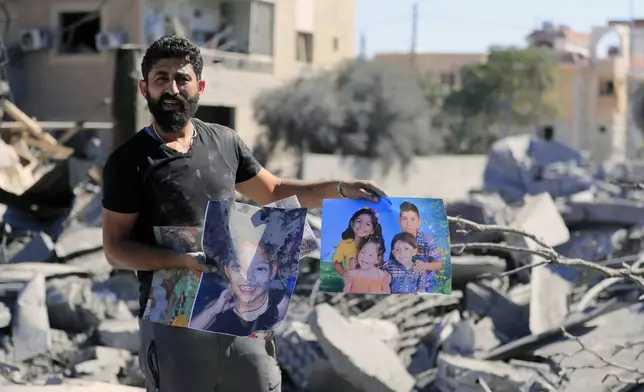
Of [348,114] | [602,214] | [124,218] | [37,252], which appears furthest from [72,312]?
[348,114]

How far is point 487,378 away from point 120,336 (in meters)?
2.66

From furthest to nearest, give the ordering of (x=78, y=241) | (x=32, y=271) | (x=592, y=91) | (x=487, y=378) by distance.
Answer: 1. (x=592, y=91)
2. (x=78, y=241)
3. (x=32, y=271)
4. (x=487, y=378)

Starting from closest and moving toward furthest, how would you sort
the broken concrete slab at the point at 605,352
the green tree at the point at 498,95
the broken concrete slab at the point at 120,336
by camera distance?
the broken concrete slab at the point at 605,352 < the broken concrete slab at the point at 120,336 < the green tree at the point at 498,95

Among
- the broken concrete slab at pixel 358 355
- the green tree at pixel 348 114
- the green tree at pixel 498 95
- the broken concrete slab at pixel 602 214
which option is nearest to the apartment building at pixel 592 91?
the green tree at pixel 498 95

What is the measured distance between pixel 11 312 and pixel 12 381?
39.5 inches

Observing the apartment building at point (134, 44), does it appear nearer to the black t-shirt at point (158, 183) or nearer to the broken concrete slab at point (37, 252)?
the broken concrete slab at point (37, 252)

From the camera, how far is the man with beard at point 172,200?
277 centimetres

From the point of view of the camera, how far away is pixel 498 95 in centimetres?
3931

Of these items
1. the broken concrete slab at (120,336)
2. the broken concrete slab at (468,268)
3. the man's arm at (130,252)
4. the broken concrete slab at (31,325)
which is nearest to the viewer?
the man's arm at (130,252)

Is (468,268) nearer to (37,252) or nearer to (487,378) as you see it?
(487,378)

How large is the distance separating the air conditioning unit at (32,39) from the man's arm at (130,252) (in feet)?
66.9

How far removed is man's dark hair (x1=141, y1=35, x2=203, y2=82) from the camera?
2.80 m

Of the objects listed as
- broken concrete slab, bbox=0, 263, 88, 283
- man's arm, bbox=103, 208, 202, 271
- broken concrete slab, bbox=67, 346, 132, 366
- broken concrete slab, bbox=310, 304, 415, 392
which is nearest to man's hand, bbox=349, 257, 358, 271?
man's arm, bbox=103, 208, 202, 271

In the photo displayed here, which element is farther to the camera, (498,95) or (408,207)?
(498,95)
